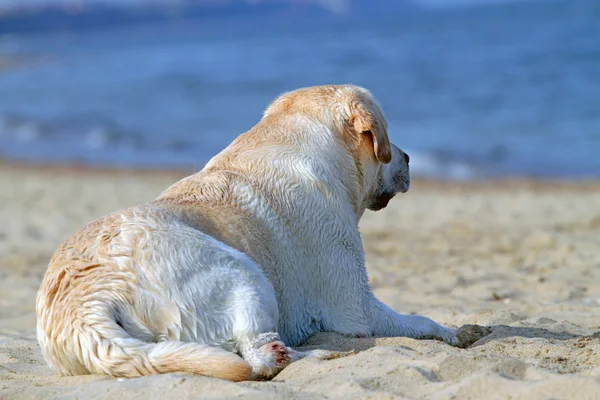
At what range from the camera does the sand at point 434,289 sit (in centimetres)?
362

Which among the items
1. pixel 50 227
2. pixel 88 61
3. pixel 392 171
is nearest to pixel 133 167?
pixel 50 227

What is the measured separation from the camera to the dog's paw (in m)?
4.80

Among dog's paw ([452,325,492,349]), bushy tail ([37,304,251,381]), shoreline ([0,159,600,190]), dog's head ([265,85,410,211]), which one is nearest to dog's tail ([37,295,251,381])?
bushy tail ([37,304,251,381])

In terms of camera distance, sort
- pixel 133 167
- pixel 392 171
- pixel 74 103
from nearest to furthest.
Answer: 1. pixel 392 171
2. pixel 133 167
3. pixel 74 103

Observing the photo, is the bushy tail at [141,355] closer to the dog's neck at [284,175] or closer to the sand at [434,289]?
the sand at [434,289]

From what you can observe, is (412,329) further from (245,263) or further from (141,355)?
(141,355)

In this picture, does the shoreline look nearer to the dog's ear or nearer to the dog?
the dog

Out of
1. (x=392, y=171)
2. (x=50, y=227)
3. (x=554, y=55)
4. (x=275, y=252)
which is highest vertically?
(x=554, y=55)

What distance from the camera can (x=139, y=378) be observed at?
3684 mm

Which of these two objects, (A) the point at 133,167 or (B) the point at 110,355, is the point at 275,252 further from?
(A) the point at 133,167

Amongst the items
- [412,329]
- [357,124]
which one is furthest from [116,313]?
[357,124]

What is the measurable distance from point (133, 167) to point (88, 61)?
31.3m

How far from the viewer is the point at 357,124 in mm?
5031

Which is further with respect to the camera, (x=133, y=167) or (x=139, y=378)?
(x=133, y=167)
